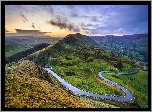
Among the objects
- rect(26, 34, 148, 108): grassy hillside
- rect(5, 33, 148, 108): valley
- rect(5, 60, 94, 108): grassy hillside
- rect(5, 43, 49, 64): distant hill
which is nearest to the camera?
rect(5, 60, 94, 108): grassy hillside

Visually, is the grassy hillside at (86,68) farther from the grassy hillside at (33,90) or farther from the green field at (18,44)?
the grassy hillside at (33,90)

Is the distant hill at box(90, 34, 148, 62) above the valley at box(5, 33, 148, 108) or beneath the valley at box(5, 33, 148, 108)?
above

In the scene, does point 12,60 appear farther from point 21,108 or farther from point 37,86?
point 21,108

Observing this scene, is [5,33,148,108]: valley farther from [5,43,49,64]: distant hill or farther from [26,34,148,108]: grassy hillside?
[5,43,49,64]: distant hill

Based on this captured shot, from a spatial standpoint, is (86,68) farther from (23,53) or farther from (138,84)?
(23,53)

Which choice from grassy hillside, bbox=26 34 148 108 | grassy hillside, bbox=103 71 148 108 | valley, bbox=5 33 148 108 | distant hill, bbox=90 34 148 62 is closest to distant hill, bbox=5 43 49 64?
valley, bbox=5 33 148 108

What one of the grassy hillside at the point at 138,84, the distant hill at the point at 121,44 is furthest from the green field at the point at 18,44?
the grassy hillside at the point at 138,84

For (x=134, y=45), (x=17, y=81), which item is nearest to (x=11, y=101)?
(x=17, y=81)

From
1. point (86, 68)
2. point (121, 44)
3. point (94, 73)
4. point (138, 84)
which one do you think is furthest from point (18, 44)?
point (138, 84)
